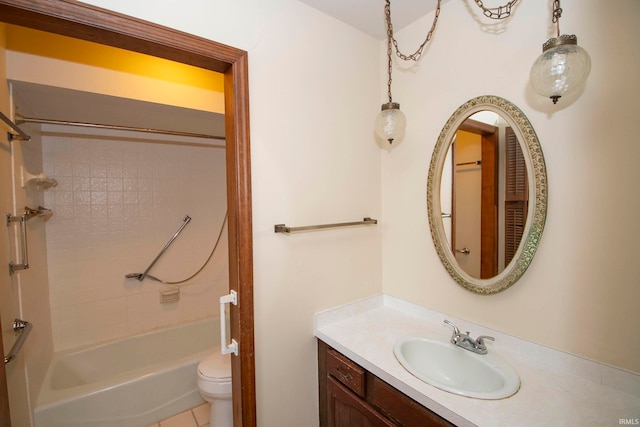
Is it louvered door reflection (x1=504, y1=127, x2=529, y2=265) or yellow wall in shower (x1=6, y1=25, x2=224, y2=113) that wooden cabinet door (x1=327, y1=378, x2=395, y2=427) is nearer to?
Answer: louvered door reflection (x1=504, y1=127, x2=529, y2=265)

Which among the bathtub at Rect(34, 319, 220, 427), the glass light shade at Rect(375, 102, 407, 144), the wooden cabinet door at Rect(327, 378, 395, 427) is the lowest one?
the bathtub at Rect(34, 319, 220, 427)

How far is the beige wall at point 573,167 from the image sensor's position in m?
0.90

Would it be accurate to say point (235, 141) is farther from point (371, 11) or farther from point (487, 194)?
point (487, 194)

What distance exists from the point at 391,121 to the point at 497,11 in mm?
610

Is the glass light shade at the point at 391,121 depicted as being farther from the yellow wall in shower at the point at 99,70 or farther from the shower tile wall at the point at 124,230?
the shower tile wall at the point at 124,230

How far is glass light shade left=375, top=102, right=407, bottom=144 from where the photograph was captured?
134cm

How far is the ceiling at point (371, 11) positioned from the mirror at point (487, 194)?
564 mm

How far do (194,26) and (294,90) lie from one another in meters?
0.47

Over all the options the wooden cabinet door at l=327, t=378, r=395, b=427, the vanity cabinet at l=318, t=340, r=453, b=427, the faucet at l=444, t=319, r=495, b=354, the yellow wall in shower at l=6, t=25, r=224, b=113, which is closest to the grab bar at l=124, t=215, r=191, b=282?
the yellow wall in shower at l=6, t=25, r=224, b=113

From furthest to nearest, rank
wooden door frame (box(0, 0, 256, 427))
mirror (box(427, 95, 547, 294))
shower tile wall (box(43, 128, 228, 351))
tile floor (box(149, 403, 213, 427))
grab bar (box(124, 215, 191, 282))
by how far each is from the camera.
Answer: grab bar (box(124, 215, 191, 282)) < shower tile wall (box(43, 128, 228, 351)) < tile floor (box(149, 403, 213, 427)) < mirror (box(427, 95, 547, 294)) < wooden door frame (box(0, 0, 256, 427))

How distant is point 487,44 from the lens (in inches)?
47.7

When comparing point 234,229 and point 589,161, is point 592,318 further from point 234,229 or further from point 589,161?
point 234,229

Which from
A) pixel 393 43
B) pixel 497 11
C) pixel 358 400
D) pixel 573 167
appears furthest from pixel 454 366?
pixel 393 43

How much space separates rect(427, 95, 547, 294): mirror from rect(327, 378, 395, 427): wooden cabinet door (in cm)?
71
